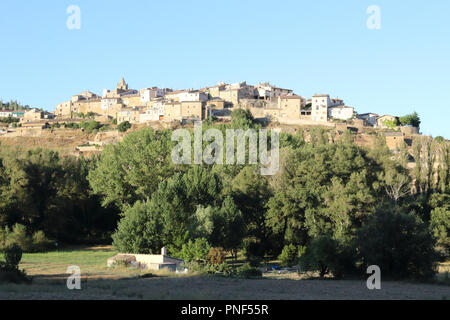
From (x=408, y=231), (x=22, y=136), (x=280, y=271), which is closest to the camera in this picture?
(x=408, y=231)

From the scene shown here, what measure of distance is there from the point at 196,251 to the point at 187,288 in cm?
1065

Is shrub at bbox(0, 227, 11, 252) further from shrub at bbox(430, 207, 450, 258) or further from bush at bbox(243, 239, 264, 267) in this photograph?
shrub at bbox(430, 207, 450, 258)

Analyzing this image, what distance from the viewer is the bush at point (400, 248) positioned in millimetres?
25625

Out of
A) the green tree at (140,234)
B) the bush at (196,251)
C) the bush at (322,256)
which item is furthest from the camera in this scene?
the green tree at (140,234)

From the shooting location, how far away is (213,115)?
10119 cm

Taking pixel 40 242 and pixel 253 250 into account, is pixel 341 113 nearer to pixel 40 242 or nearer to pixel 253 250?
pixel 253 250

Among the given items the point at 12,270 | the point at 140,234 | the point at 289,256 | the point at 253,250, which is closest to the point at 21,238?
the point at 140,234

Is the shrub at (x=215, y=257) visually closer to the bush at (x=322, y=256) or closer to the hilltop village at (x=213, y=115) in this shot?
the bush at (x=322, y=256)

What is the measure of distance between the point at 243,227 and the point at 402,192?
46.7 feet

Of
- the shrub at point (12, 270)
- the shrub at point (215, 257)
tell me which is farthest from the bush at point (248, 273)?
the shrub at point (12, 270)

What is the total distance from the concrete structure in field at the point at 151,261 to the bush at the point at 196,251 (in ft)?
2.93
